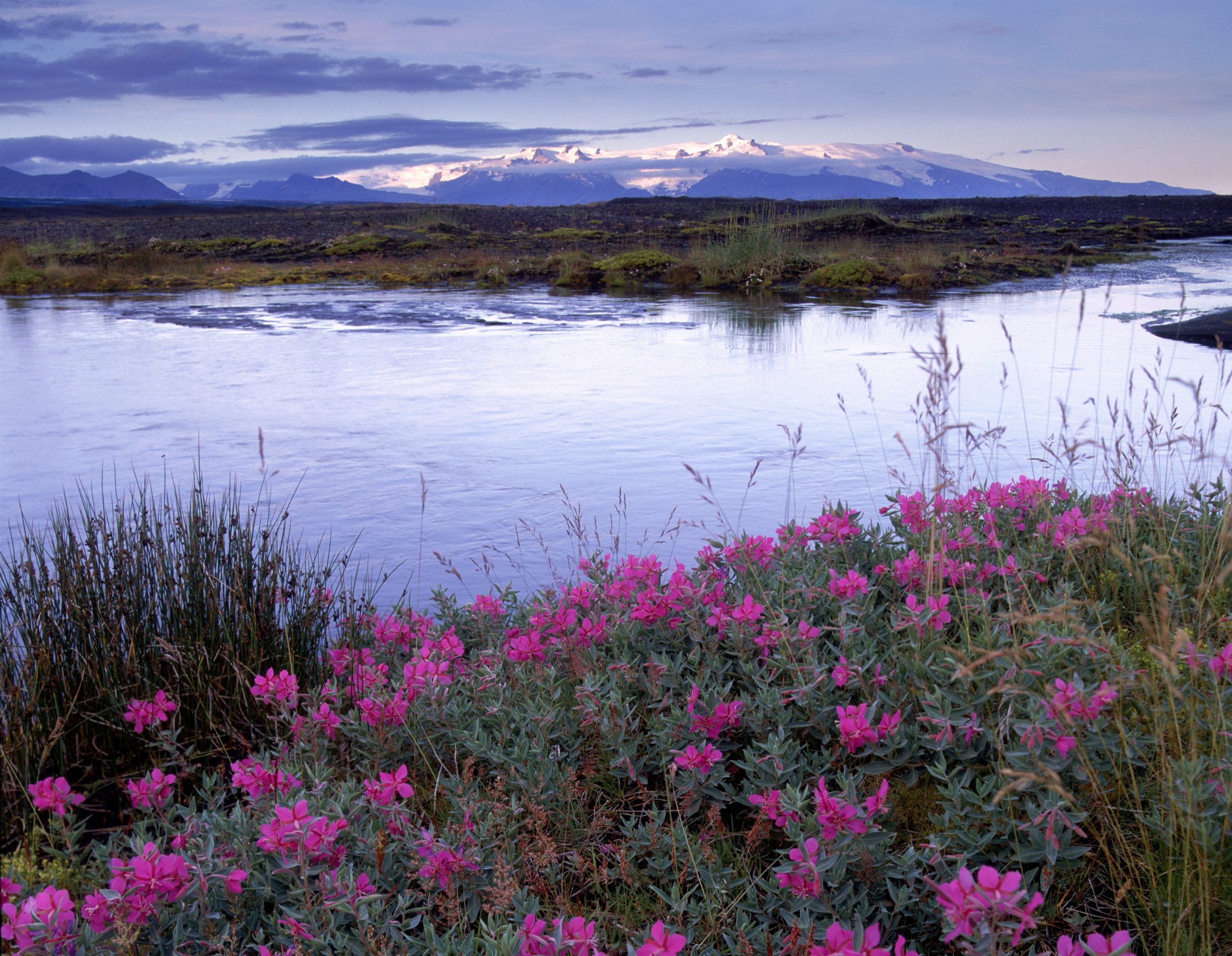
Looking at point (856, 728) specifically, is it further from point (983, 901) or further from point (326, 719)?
point (326, 719)

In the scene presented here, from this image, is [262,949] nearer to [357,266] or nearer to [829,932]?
[829,932]

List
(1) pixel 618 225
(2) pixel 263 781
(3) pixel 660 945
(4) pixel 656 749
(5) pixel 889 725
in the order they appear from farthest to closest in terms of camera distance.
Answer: (1) pixel 618 225 < (4) pixel 656 749 < (2) pixel 263 781 < (5) pixel 889 725 < (3) pixel 660 945

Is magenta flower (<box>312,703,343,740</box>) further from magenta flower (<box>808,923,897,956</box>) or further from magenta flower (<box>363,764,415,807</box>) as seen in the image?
magenta flower (<box>808,923,897,956</box>)

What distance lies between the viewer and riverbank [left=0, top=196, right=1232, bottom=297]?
18.8 metres

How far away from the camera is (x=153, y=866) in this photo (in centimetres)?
158

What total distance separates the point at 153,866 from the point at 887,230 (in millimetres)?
30740

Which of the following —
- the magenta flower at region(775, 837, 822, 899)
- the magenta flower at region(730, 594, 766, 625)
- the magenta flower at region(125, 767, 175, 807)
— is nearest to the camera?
the magenta flower at region(775, 837, 822, 899)

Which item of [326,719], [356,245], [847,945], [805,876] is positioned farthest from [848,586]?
[356,245]

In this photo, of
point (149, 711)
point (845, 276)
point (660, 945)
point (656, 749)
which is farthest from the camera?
point (845, 276)

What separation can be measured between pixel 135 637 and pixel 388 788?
1337 millimetres

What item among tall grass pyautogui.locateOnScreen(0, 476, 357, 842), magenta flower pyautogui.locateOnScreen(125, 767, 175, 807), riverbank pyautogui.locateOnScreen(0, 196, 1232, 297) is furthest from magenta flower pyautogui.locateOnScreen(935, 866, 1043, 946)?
riverbank pyautogui.locateOnScreen(0, 196, 1232, 297)

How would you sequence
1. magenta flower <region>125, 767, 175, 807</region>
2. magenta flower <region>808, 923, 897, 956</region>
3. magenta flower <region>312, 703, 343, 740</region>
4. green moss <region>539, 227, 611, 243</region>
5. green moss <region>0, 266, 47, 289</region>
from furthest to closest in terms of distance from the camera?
green moss <region>539, 227, 611, 243</region>
green moss <region>0, 266, 47, 289</region>
magenta flower <region>312, 703, 343, 740</region>
magenta flower <region>125, 767, 175, 807</region>
magenta flower <region>808, 923, 897, 956</region>

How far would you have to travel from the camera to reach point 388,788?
1.93 meters

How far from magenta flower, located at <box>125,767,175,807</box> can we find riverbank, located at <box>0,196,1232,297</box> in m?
8.91
